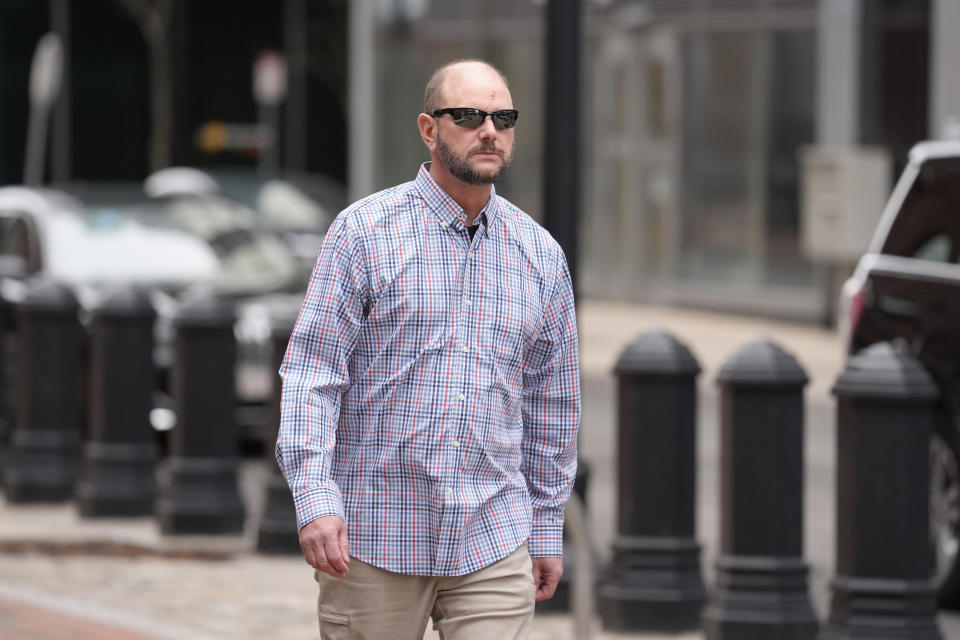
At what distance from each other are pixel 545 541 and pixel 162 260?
29.8 feet

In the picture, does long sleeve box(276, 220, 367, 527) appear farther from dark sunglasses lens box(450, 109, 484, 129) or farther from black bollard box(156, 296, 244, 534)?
black bollard box(156, 296, 244, 534)

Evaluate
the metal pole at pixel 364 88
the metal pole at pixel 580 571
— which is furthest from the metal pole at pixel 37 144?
the metal pole at pixel 580 571

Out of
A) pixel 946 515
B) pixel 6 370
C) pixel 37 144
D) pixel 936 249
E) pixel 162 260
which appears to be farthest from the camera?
pixel 37 144

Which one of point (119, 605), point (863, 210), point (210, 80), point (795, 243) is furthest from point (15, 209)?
point (210, 80)

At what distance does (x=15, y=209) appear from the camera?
13.2 meters

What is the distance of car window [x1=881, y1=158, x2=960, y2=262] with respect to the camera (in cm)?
823

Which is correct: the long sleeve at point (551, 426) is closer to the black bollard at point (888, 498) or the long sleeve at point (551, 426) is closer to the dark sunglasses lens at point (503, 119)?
the dark sunglasses lens at point (503, 119)

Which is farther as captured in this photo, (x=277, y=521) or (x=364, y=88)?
(x=364, y=88)

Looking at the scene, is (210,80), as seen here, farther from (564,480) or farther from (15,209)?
(564,480)

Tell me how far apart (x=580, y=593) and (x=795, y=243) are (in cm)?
1498

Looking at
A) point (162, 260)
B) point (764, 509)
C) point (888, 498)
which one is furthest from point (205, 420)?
point (888, 498)

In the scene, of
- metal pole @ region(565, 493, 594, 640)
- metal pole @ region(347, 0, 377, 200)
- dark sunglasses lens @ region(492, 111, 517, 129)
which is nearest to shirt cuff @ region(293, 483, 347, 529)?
dark sunglasses lens @ region(492, 111, 517, 129)

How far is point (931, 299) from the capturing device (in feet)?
26.9

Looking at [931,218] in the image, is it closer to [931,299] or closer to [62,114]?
[931,299]
